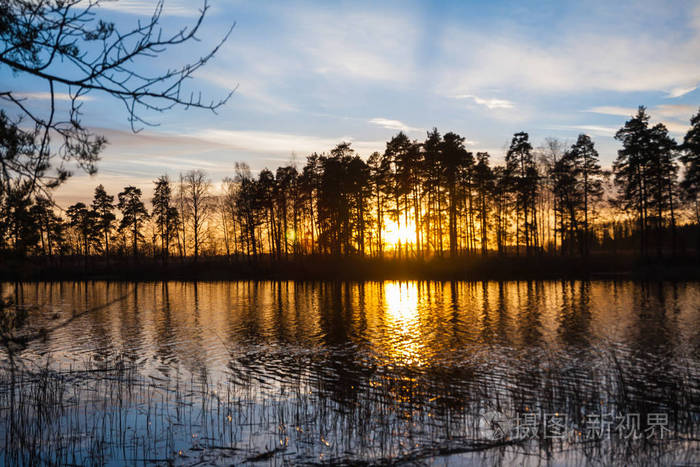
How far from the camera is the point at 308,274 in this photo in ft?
224

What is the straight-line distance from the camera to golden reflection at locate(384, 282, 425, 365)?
19.5 metres

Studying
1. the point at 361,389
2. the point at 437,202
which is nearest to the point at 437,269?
the point at 437,202

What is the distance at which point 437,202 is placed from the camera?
74.3 metres

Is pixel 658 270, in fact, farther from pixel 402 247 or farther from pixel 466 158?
pixel 402 247

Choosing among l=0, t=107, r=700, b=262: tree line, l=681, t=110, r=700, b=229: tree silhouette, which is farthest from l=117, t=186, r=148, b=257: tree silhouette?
l=681, t=110, r=700, b=229: tree silhouette

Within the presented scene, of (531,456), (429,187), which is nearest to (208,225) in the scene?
(429,187)

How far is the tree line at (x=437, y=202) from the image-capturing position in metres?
60.2

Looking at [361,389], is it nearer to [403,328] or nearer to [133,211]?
[403,328]

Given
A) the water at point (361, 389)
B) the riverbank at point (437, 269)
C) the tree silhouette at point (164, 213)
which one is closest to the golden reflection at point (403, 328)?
the water at point (361, 389)

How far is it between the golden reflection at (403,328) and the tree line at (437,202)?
26.4 m

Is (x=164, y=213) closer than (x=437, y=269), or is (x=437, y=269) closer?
(x=437, y=269)

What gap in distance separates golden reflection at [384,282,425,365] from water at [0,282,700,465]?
18 cm

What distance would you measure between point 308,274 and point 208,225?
3783 cm

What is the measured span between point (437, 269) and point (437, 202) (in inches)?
640
